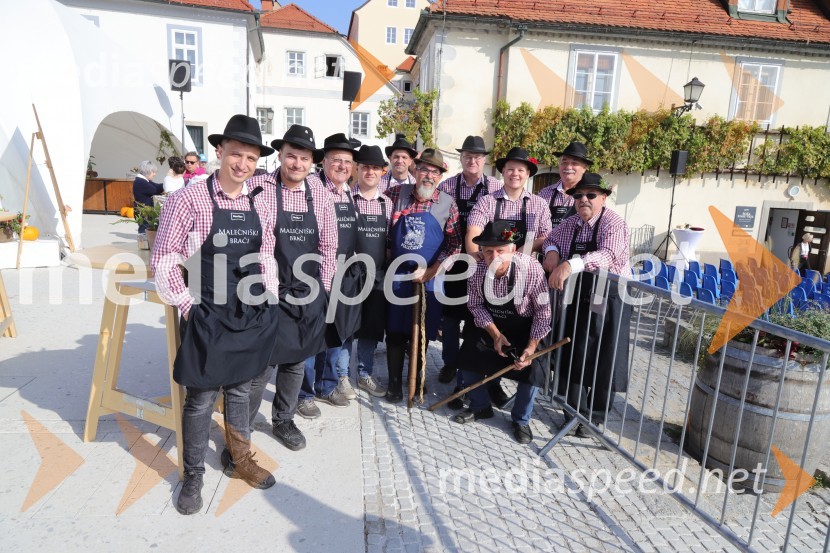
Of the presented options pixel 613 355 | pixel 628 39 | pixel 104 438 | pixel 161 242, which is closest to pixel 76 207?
pixel 104 438

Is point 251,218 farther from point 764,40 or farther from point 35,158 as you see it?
point 764,40

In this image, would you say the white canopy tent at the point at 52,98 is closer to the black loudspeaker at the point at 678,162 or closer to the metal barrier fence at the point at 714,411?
the metal barrier fence at the point at 714,411

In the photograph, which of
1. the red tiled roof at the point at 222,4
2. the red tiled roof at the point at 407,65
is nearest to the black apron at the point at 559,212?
the red tiled roof at the point at 222,4

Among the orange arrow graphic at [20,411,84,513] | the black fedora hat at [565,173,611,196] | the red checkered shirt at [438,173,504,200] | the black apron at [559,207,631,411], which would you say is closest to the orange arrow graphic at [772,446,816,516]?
the black apron at [559,207,631,411]

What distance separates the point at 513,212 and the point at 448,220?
50 centimetres

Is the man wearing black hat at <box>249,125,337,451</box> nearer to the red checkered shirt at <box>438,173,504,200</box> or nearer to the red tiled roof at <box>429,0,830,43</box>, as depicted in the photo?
the red checkered shirt at <box>438,173,504,200</box>

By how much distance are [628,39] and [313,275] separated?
1422cm

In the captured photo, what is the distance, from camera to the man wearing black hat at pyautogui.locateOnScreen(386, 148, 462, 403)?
159 inches

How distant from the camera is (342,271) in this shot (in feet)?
12.5

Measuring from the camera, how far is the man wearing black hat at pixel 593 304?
357cm

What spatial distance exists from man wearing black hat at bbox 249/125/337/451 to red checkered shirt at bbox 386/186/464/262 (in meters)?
0.83

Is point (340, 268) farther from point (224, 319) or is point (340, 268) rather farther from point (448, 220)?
point (224, 319)

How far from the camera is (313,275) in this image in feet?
11.1

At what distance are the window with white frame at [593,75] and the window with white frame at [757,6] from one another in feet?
15.9
